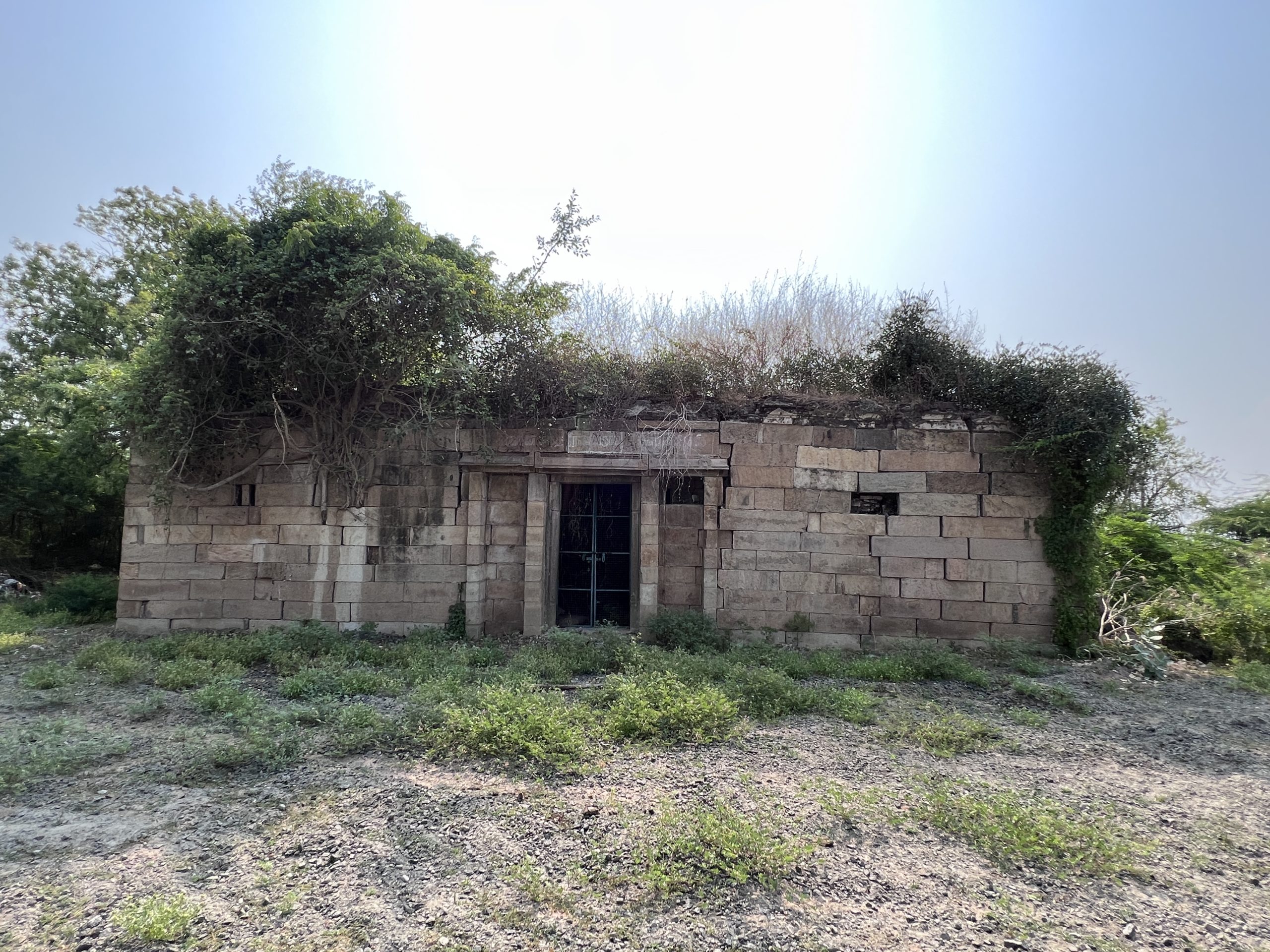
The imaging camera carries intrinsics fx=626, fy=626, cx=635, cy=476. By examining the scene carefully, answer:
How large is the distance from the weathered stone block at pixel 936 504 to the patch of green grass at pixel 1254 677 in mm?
2899

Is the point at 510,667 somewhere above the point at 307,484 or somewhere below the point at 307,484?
below

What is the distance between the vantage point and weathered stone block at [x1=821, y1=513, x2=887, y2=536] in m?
7.61

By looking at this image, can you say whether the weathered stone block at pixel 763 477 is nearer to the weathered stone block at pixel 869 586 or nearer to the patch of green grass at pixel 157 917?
the weathered stone block at pixel 869 586

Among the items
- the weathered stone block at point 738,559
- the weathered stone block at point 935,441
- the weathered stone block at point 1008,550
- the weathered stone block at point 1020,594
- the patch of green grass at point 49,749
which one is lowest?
the patch of green grass at point 49,749

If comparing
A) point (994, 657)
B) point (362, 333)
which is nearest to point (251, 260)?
point (362, 333)

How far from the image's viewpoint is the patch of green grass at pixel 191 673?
5.58m

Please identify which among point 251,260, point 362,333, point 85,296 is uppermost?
point 85,296

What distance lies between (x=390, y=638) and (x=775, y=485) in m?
5.02

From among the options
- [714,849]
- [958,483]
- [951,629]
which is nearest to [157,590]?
[714,849]

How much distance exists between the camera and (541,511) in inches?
305

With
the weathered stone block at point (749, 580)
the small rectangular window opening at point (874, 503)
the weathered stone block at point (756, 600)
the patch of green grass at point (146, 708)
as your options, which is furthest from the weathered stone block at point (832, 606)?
the patch of green grass at point (146, 708)

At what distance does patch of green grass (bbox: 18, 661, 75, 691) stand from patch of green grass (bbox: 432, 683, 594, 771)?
3956mm

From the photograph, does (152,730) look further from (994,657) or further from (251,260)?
(994,657)

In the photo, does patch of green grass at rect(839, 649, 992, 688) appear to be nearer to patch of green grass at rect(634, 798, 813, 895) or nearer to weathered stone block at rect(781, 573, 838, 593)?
weathered stone block at rect(781, 573, 838, 593)
